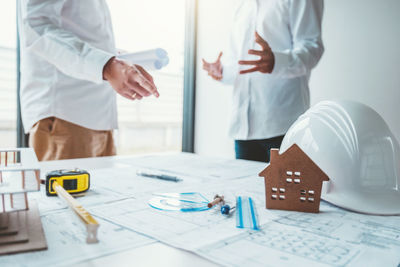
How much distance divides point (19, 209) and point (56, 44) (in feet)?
2.47

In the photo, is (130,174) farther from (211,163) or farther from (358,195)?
(358,195)

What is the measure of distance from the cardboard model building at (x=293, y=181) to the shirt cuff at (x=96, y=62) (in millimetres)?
622

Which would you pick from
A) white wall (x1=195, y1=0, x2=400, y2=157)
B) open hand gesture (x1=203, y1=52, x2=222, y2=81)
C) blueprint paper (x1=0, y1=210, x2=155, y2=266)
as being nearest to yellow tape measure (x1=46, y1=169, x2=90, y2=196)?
blueprint paper (x1=0, y1=210, x2=155, y2=266)

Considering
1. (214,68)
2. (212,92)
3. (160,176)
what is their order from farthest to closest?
(212,92) → (214,68) → (160,176)

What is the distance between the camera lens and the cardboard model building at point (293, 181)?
55 cm

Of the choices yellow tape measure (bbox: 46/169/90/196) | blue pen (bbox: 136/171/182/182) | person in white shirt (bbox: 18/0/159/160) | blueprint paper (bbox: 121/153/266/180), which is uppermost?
person in white shirt (bbox: 18/0/159/160)

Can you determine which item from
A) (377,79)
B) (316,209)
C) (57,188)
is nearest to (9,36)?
(57,188)

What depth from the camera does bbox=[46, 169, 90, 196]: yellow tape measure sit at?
0.61m

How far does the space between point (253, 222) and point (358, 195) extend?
0.23 m

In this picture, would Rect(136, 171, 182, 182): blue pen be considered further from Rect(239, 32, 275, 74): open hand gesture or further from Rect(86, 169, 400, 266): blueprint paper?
Rect(239, 32, 275, 74): open hand gesture

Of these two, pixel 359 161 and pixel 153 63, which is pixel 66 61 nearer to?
pixel 153 63

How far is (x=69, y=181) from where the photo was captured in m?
0.62

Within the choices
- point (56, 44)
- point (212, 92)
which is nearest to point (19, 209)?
point (56, 44)

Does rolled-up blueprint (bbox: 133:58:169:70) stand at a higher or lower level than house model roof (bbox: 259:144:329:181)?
higher
